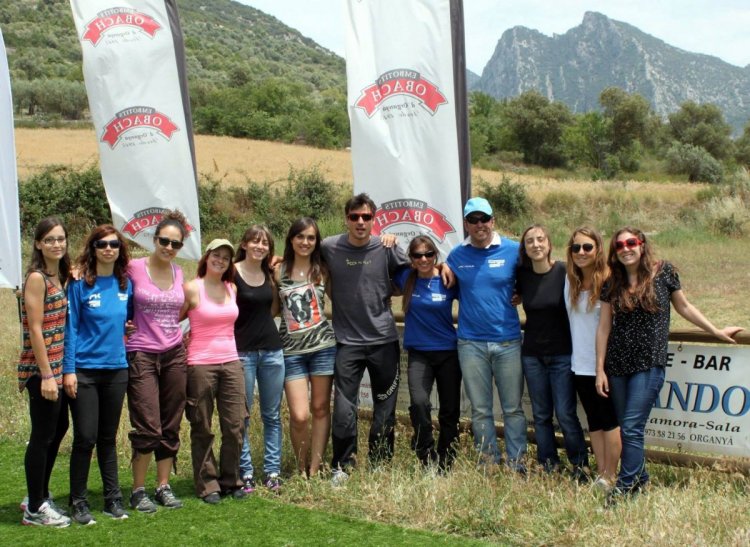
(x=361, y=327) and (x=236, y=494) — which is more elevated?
(x=361, y=327)

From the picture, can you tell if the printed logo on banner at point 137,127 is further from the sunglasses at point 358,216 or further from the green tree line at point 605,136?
the green tree line at point 605,136

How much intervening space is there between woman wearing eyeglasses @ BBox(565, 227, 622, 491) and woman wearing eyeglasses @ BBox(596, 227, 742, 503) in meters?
0.09

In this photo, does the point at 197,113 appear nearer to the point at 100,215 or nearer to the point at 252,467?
the point at 100,215

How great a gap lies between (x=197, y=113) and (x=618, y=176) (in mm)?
30121

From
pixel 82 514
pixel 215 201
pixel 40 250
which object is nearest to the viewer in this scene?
pixel 40 250

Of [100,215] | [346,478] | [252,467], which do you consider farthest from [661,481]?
[100,215]

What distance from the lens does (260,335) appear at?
595cm

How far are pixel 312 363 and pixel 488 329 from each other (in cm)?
126

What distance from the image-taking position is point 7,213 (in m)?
6.17

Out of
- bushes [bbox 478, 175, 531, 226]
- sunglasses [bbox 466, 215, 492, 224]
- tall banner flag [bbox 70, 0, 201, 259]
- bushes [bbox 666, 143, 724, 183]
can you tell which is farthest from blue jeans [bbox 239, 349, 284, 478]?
bushes [bbox 666, 143, 724, 183]

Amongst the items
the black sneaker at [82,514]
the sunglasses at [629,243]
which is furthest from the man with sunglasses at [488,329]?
the black sneaker at [82,514]

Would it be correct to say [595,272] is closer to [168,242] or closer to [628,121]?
[168,242]

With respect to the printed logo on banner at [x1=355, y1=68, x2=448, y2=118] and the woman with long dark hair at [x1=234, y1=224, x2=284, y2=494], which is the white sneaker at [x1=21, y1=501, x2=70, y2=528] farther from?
the printed logo on banner at [x1=355, y1=68, x2=448, y2=118]

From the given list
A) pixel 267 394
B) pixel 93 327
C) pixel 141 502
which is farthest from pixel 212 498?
pixel 93 327
